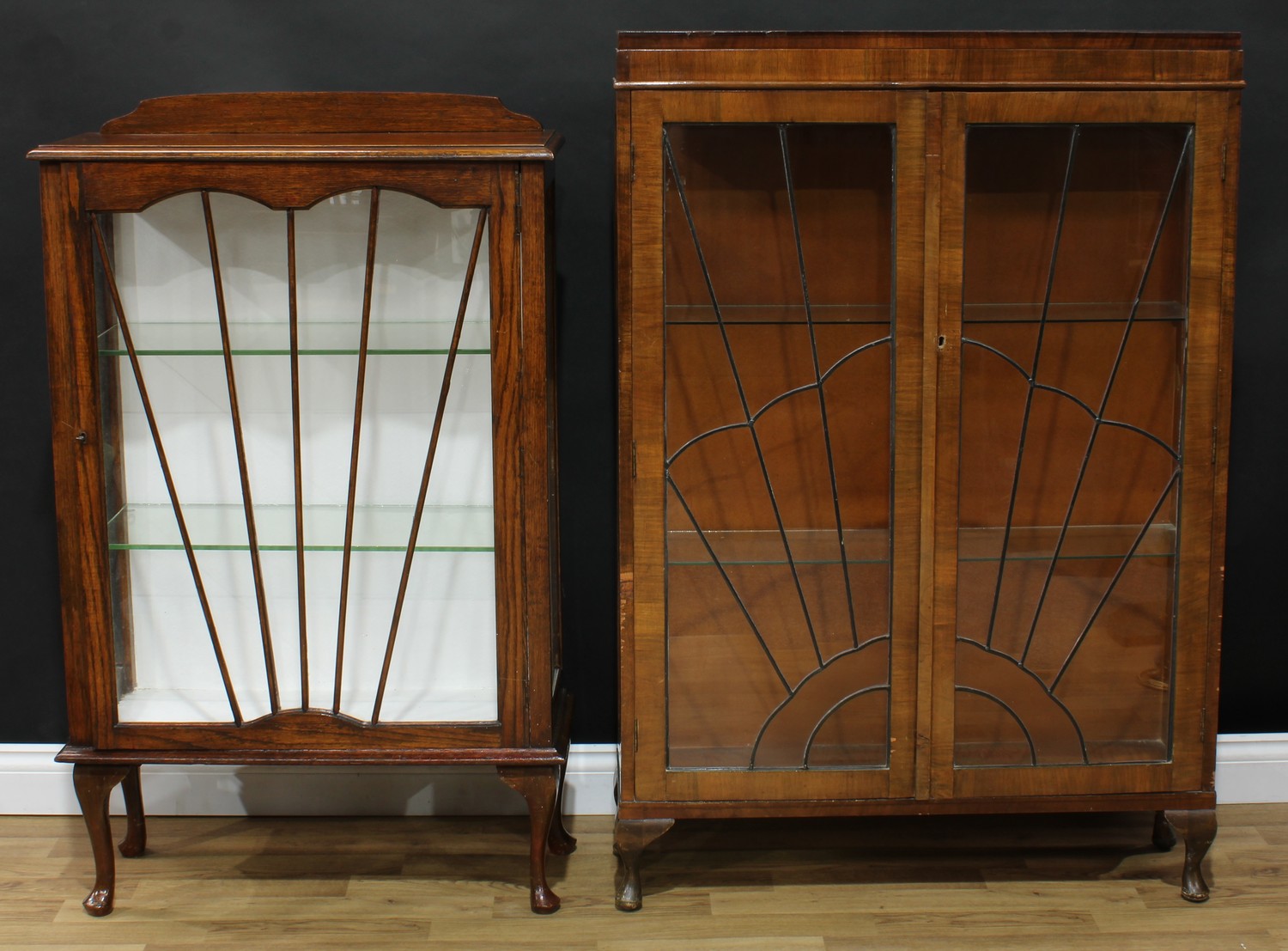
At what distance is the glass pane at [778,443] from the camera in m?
1.88

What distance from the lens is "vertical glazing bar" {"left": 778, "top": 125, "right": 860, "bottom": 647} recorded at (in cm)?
189

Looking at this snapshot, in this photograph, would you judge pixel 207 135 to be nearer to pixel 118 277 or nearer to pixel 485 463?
pixel 118 277

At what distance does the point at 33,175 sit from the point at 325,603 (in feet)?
2.99

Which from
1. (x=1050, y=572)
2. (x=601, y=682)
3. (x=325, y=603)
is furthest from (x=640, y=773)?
(x=1050, y=572)

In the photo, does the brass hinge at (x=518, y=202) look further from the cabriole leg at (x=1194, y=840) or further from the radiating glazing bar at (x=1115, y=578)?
the cabriole leg at (x=1194, y=840)

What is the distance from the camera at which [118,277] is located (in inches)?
76.5

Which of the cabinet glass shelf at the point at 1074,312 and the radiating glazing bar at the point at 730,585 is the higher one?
the cabinet glass shelf at the point at 1074,312

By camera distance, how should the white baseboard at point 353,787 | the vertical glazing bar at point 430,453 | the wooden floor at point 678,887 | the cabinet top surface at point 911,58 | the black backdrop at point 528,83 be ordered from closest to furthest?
1. the cabinet top surface at point 911,58
2. the vertical glazing bar at point 430,453
3. the wooden floor at point 678,887
4. the black backdrop at point 528,83
5. the white baseboard at point 353,787

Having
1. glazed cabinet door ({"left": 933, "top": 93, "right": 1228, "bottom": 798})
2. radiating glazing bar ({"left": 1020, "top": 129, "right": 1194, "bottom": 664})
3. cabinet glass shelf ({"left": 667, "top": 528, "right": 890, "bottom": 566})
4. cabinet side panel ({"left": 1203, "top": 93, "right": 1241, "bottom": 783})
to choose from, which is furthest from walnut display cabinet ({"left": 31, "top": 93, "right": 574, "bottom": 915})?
cabinet side panel ({"left": 1203, "top": 93, "right": 1241, "bottom": 783})

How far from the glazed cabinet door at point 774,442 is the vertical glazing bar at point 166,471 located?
0.61m

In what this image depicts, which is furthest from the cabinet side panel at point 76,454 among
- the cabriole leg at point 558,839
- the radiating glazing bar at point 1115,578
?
the radiating glazing bar at point 1115,578

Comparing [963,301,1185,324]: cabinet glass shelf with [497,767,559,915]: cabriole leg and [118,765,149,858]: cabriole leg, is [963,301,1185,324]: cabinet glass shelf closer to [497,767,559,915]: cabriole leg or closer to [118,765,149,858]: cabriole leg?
[497,767,559,915]: cabriole leg

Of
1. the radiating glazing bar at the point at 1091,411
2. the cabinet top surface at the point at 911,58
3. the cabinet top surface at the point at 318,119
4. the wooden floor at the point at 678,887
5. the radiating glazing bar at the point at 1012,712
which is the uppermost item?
the cabinet top surface at the point at 911,58

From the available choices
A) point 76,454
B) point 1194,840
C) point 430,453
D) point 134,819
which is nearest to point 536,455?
point 430,453
